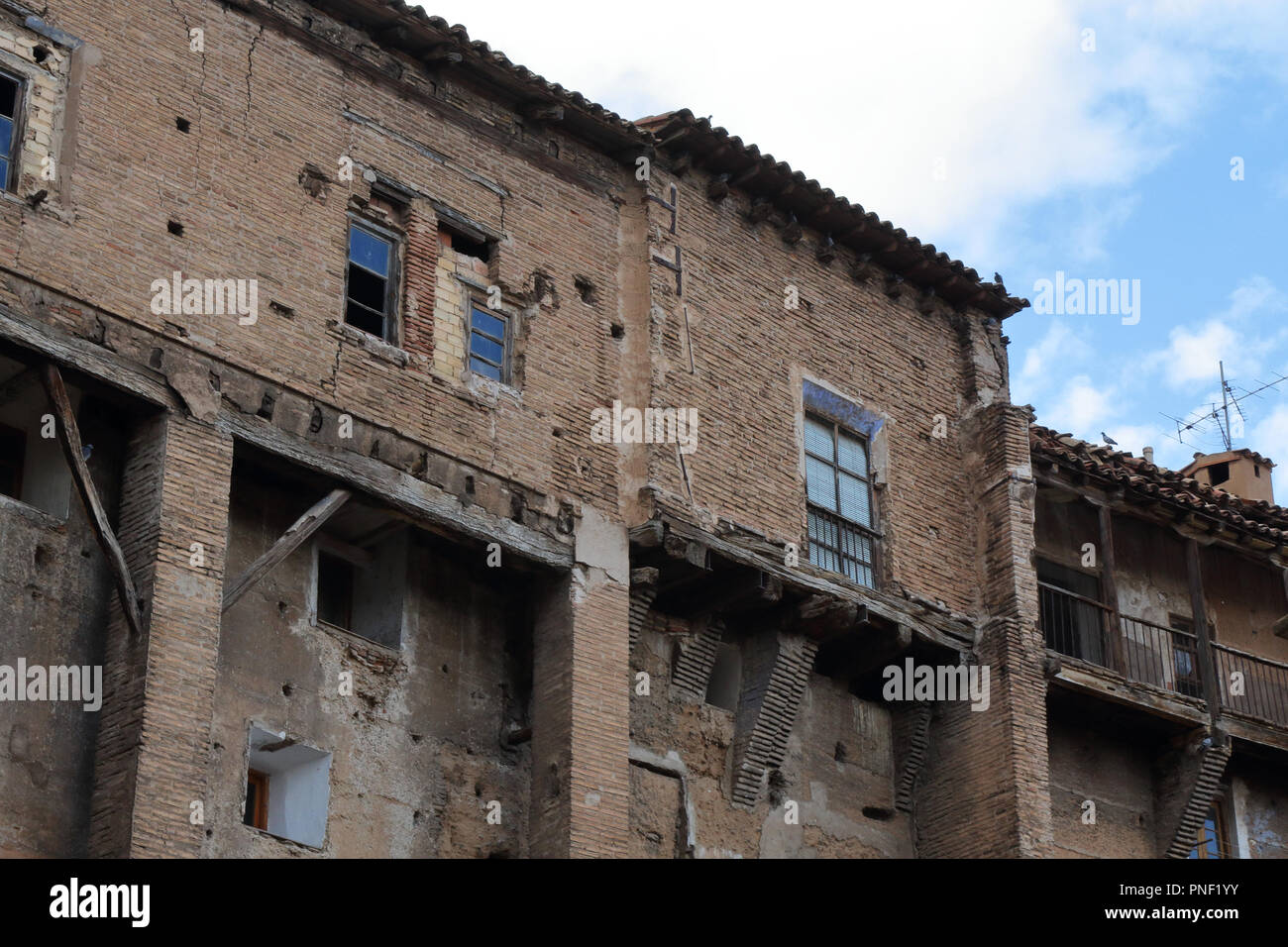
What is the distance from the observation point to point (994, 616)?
24.1m

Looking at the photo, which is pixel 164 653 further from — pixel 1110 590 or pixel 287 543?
pixel 1110 590

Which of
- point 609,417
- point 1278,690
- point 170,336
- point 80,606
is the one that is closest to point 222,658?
point 80,606

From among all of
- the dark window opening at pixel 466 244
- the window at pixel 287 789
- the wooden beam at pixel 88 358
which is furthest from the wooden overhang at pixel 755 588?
the wooden beam at pixel 88 358

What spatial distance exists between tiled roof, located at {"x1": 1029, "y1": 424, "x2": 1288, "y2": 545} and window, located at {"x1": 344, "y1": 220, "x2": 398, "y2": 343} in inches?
320

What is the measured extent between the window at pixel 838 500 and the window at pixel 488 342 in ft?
12.2

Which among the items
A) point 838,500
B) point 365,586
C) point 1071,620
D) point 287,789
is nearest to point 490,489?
point 365,586

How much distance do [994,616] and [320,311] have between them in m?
8.18

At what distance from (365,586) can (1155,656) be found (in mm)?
10413

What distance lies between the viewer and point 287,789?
62.1 ft

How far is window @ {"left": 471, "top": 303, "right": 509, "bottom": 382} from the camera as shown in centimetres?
2131

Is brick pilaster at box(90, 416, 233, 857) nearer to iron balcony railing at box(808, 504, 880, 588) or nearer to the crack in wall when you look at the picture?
the crack in wall

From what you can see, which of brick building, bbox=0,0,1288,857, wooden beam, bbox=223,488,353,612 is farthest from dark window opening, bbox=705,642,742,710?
wooden beam, bbox=223,488,353,612

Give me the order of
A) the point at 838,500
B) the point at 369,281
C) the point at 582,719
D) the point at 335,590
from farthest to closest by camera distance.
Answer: the point at 838,500 < the point at 369,281 < the point at 335,590 < the point at 582,719
